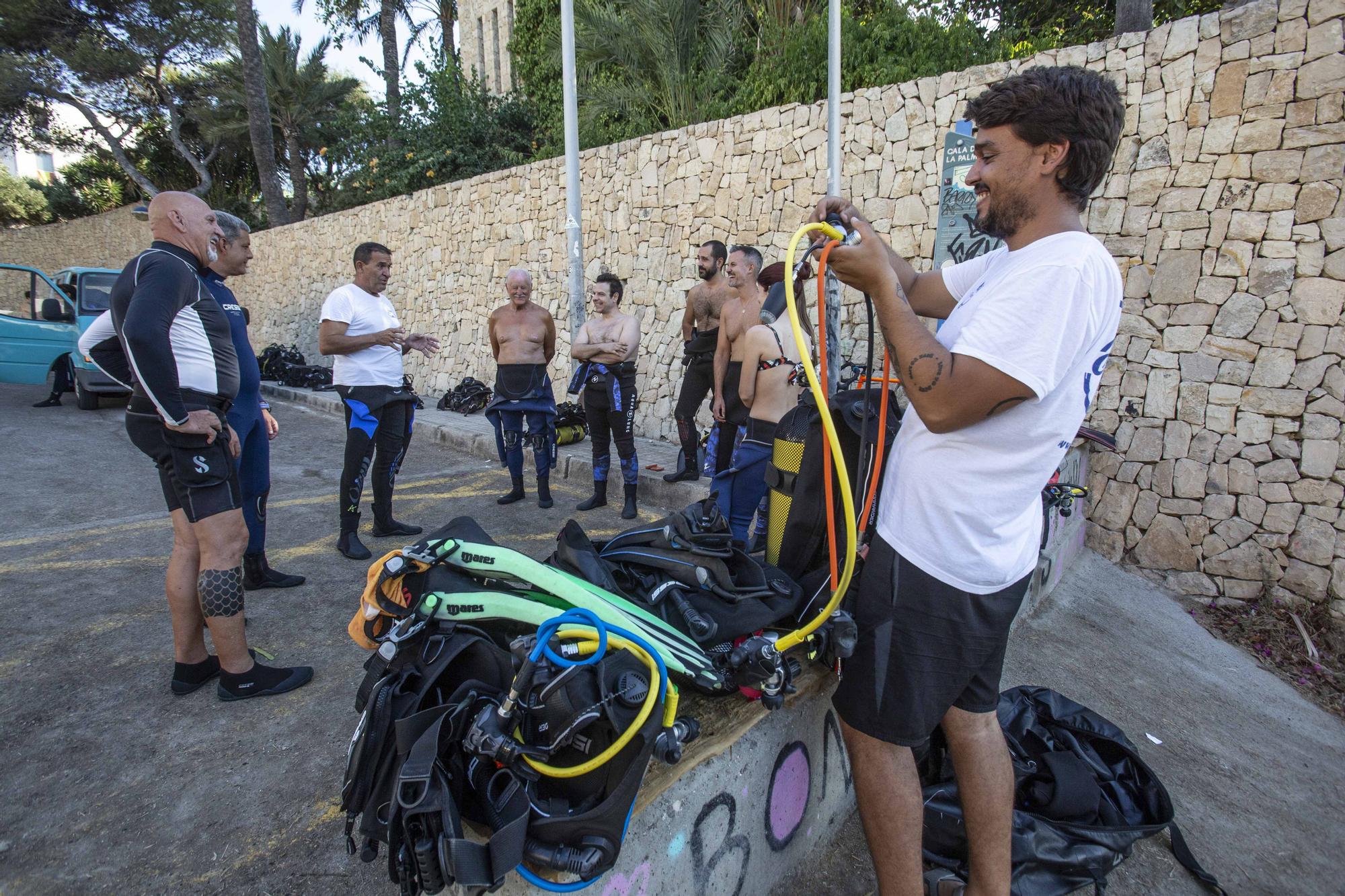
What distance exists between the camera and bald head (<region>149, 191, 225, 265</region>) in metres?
2.72

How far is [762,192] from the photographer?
7.29 meters

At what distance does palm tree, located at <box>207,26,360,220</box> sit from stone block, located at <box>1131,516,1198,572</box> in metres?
25.0

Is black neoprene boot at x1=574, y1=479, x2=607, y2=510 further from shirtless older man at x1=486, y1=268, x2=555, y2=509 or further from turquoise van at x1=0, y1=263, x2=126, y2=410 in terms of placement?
turquoise van at x1=0, y1=263, x2=126, y2=410

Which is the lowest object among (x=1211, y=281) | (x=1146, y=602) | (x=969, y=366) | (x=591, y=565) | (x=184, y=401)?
(x=1146, y=602)

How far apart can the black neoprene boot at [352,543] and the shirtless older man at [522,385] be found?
1.48m

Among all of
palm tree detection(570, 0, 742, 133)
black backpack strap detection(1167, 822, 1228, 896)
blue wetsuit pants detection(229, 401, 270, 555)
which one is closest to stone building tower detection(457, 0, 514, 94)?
palm tree detection(570, 0, 742, 133)

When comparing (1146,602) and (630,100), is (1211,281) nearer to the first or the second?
(1146,602)

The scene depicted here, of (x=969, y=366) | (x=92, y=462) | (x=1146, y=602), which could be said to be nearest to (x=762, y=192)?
(x=1146, y=602)

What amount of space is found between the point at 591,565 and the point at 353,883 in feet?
3.56

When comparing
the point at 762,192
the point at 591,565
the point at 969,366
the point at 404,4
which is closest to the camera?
the point at 969,366

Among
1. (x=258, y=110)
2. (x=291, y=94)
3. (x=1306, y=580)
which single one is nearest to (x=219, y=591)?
(x=1306, y=580)

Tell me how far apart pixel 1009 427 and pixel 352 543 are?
4.12 meters

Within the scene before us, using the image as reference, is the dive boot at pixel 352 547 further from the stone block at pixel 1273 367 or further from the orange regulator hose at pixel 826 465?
the stone block at pixel 1273 367

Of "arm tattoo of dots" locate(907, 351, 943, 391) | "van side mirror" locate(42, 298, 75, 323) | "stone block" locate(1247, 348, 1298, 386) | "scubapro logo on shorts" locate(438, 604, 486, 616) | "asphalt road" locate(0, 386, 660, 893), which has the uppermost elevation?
"van side mirror" locate(42, 298, 75, 323)
